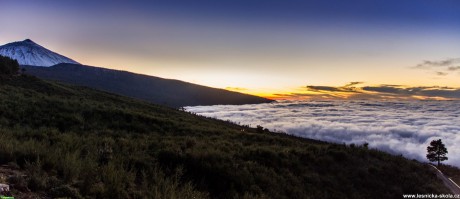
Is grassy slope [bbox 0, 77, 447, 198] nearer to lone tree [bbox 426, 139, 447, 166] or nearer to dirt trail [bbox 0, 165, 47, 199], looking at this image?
dirt trail [bbox 0, 165, 47, 199]

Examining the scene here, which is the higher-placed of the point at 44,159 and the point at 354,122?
the point at 44,159

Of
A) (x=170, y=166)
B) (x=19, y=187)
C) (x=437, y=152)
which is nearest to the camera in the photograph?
(x=19, y=187)

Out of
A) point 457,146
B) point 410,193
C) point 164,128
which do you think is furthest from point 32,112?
point 457,146

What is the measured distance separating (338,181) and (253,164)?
4296mm

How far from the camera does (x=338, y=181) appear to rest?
15133 millimetres

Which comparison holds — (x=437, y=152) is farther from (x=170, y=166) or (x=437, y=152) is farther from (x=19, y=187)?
(x=19, y=187)

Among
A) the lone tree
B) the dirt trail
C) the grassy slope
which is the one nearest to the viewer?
the dirt trail

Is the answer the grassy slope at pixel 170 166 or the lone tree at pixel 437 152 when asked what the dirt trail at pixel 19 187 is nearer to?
the grassy slope at pixel 170 166

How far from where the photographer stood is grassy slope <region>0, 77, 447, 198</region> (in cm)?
727

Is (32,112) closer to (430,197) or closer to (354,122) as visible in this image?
(430,197)

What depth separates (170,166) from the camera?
11.7m

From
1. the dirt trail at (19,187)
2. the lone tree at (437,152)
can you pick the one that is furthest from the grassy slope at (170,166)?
the lone tree at (437,152)

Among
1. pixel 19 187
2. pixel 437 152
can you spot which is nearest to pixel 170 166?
pixel 19 187

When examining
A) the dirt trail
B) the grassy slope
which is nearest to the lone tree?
the grassy slope
